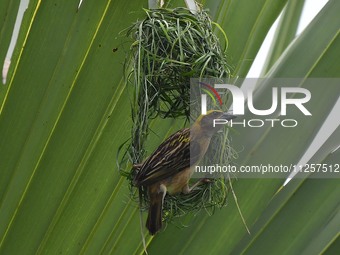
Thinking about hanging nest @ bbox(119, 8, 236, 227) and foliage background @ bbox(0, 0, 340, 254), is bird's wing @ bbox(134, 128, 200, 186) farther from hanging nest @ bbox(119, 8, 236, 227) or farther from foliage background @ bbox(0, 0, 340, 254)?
foliage background @ bbox(0, 0, 340, 254)

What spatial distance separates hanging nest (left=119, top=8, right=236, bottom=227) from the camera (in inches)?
75.8

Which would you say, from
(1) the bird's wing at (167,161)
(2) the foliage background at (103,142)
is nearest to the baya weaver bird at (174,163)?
(1) the bird's wing at (167,161)

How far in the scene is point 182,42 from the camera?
199cm

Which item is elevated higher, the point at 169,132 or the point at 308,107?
the point at 308,107

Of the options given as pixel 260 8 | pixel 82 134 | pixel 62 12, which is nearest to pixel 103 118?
pixel 82 134

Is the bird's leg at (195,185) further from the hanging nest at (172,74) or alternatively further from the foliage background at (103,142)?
the foliage background at (103,142)

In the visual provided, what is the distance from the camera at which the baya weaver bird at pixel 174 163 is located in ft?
6.07

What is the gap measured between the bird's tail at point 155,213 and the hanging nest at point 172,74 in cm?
5

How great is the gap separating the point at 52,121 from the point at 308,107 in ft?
1.78

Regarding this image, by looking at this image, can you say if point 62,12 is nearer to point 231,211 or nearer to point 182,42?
point 182,42

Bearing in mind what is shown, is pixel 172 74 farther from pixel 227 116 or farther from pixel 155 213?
pixel 155 213

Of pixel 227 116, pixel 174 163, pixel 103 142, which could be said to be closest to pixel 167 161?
pixel 174 163

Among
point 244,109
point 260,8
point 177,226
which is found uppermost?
point 260,8

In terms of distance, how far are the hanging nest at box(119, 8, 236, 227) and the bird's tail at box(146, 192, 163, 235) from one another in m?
0.05
